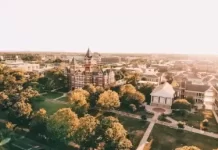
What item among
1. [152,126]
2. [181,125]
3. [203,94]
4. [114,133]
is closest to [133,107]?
[152,126]


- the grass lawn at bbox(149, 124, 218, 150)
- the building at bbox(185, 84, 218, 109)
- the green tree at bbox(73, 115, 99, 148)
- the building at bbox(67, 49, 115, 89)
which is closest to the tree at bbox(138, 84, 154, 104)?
the building at bbox(185, 84, 218, 109)

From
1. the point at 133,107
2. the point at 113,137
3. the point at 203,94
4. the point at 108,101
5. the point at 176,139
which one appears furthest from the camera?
the point at 203,94

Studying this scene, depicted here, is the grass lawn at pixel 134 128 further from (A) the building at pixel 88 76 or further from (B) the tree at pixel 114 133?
(A) the building at pixel 88 76

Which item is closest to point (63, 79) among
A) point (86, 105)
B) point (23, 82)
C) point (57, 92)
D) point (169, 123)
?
point (57, 92)

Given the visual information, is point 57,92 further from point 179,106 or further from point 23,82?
point 179,106

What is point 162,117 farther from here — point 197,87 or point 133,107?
point 197,87

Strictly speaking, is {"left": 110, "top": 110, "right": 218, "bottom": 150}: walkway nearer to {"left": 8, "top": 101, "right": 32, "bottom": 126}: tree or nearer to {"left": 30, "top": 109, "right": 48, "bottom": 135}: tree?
{"left": 30, "top": 109, "right": 48, "bottom": 135}: tree
